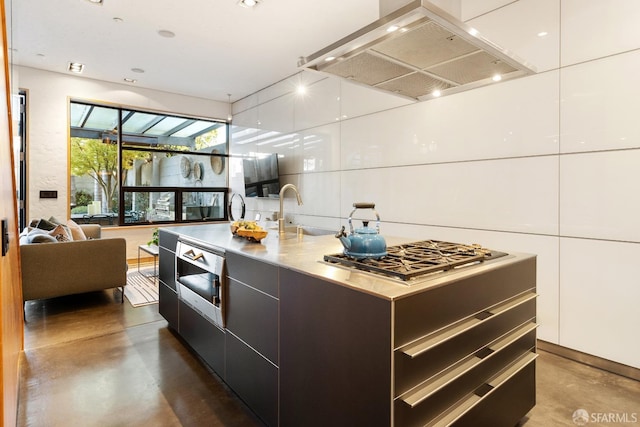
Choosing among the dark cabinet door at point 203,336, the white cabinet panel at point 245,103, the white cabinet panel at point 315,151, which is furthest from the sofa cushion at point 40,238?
the white cabinet panel at point 245,103

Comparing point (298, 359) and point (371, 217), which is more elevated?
point (371, 217)

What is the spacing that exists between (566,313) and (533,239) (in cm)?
60

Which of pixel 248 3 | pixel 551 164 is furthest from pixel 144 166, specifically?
pixel 551 164

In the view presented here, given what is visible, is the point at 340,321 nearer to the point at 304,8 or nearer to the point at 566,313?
the point at 566,313

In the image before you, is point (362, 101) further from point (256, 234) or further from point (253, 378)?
point (253, 378)

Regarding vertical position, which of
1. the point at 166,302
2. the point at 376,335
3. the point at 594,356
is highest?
the point at 376,335

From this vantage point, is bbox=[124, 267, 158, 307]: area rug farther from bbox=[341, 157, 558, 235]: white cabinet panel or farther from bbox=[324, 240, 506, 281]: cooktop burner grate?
bbox=[324, 240, 506, 281]: cooktop burner grate

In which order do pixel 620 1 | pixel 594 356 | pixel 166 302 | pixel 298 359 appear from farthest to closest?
1. pixel 166 302
2. pixel 594 356
3. pixel 620 1
4. pixel 298 359

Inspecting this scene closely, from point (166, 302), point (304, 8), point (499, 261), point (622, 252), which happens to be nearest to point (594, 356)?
point (622, 252)

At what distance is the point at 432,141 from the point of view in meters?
3.53

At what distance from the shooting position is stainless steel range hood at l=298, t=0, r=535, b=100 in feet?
4.57

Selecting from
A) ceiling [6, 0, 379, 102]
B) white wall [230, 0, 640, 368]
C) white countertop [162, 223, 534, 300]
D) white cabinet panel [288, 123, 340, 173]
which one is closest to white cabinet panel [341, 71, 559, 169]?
white wall [230, 0, 640, 368]

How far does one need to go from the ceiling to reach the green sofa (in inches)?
71.1
